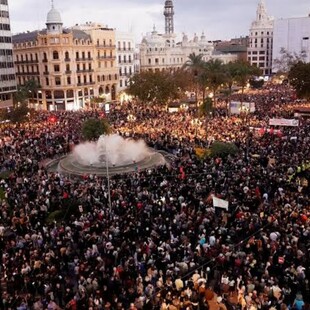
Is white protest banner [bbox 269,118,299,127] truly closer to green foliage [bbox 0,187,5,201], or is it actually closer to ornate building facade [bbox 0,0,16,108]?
green foliage [bbox 0,187,5,201]

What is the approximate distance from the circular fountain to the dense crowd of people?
194cm

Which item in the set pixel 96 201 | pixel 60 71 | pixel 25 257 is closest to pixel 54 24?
pixel 60 71

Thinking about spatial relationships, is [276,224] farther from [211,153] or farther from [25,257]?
[211,153]

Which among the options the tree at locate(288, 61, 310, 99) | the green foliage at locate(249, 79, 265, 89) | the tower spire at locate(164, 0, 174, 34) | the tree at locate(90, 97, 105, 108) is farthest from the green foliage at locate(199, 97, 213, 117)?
the tower spire at locate(164, 0, 174, 34)

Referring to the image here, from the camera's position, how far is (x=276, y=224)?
16.5 metres

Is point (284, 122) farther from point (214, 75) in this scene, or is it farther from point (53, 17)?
point (53, 17)

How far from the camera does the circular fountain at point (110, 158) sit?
27.7m

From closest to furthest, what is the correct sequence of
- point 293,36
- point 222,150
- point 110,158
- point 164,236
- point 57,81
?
point 164,236
point 222,150
point 110,158
point 57,81
point 293,36

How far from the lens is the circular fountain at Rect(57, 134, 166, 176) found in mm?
Answer: 27734

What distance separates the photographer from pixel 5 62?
61.4m

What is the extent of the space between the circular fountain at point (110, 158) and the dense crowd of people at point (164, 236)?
194 centimetres

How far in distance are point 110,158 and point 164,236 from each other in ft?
43.3

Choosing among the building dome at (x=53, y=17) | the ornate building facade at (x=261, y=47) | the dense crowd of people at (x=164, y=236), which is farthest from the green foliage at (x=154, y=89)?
the ornate building facade at (x=261, y=47)

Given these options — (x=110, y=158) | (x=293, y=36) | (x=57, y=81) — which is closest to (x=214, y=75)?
(x=57, y=81)
